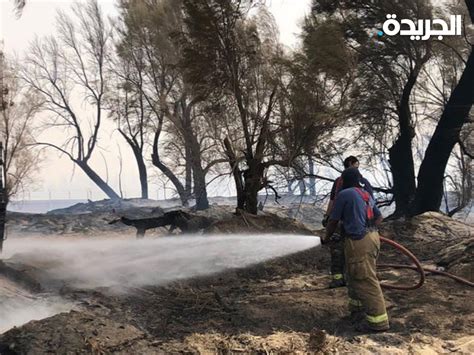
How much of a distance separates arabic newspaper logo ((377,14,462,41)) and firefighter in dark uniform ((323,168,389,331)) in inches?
408

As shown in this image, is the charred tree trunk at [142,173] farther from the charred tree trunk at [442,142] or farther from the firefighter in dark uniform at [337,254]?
the firefighter in dark uniform at [337,254]

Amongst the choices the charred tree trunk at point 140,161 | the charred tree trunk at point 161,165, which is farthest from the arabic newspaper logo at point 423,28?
the charred tree trunk at point 140,161

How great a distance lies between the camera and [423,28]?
45.5 feet

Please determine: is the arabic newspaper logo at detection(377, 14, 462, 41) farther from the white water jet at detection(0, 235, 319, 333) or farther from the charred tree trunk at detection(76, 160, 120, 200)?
the charred tree trunk at detection(76, 160, 120, 200)

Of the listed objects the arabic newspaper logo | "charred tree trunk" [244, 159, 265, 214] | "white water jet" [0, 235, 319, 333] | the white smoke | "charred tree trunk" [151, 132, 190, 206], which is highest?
the arabic newspaper logo

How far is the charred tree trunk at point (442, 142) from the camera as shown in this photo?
487 inches

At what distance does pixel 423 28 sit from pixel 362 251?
1091cm

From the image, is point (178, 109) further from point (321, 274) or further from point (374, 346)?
point (374, 346)

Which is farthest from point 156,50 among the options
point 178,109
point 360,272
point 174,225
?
point 360,272

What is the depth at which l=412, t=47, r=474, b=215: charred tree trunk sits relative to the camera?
12375 millimetres

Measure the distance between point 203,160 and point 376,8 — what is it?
28.0 feet

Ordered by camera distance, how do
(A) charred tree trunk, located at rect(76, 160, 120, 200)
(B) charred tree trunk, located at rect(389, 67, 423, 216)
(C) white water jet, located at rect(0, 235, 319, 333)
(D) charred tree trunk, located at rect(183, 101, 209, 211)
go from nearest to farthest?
(C) white water jet, located at rect(0, 235, 319, 333), (B) charred tree trunk, located at rect(389, 67, 423, 216), (D) charred tree trunk, located at rect(183, 101, 209, 211), (A) charred tree trunk, located at rect(76, 160, 120, 200)

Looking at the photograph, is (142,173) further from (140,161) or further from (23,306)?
(23,306)

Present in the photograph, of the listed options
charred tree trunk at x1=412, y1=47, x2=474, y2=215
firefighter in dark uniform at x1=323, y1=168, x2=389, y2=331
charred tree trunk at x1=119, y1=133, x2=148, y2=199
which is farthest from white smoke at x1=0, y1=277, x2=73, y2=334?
charred tree trunk at x1=119, y1=133, x2=148, y2=199
